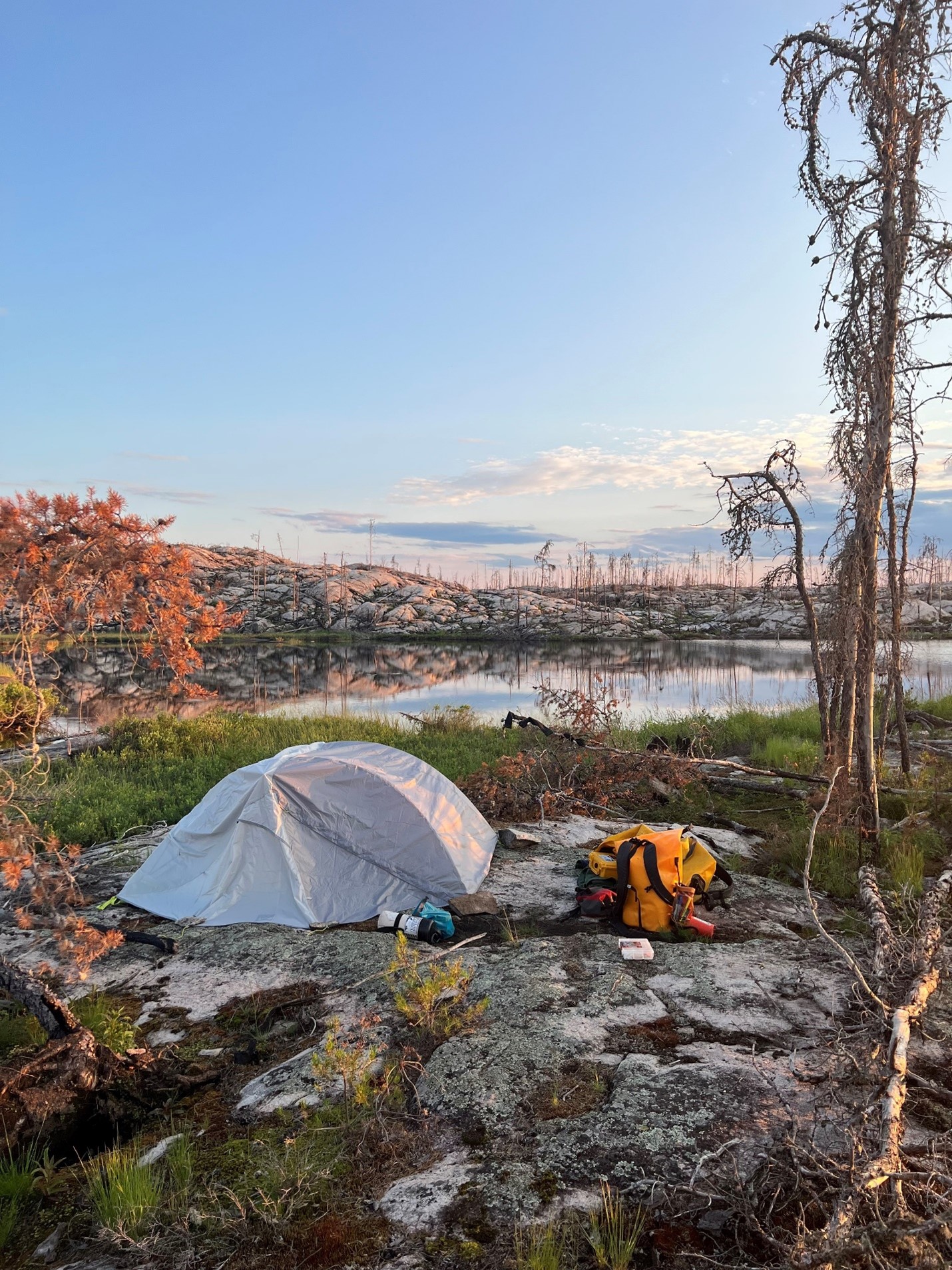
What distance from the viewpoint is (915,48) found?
22.6 feet

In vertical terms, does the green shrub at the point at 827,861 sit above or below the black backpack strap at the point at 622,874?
below

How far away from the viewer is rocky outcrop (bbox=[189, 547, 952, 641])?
71.1m

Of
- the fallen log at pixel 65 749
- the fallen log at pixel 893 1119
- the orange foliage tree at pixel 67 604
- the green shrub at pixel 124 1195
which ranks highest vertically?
the orange foliage tree at pixel 67 604

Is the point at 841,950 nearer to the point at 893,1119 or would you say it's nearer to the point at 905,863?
the point at 893,1119

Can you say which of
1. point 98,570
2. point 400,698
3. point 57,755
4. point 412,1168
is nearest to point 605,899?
point 412,1168

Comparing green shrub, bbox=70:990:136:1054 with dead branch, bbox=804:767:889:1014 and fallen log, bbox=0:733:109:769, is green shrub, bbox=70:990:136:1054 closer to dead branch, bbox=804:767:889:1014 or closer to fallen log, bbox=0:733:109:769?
dead branch, bbox=804:767:889:1014

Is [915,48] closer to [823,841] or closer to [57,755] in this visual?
[823,841]

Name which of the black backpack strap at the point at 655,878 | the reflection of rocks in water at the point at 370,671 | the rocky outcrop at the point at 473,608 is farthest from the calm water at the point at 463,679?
the rocky outcrop at the point at 473,608

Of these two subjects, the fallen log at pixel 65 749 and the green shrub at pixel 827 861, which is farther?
the fallen log at pixel 65 749

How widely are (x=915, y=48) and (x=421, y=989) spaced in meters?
8.87

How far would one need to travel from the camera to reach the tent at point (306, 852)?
273 inches

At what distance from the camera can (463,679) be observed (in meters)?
36.2

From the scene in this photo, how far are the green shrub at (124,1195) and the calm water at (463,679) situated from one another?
10.3 m

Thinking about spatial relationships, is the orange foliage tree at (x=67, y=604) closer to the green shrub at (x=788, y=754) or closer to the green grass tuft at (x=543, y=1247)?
the green grass tuft at (x=543, y=1247)
